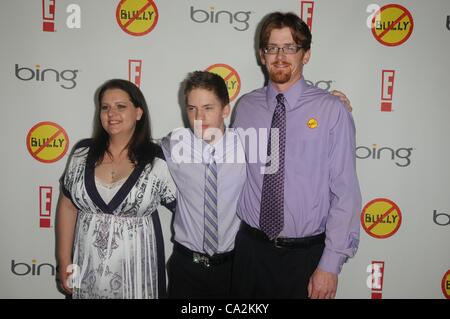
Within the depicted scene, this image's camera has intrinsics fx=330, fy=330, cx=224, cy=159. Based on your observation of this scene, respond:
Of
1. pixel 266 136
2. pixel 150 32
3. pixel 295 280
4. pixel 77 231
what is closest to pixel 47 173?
pixel 77 231

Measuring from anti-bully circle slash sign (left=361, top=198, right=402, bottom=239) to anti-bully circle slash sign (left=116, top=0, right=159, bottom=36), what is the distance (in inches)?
60.0

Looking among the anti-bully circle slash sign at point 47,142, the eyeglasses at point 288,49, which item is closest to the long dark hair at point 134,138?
the anti-bully circle slash sign at point 47,142

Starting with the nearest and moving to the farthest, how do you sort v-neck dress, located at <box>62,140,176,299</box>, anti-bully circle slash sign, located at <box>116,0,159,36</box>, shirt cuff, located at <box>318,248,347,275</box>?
1. shirt cuff, located at <box>318,248,347,275</box>
2. v-neck dress, located at <box>62,140,176,299</box>
3. anti-bully circle slash sign, located at <box>116,0,159,36</box>

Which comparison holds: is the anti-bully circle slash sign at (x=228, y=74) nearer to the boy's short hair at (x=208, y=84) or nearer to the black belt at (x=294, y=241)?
the boy's short hair at (x=208, y=84)

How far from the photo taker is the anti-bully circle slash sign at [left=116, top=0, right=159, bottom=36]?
171cm

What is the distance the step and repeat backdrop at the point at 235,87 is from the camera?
171 centimetres

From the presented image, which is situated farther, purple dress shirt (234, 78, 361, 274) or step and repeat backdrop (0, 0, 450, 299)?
step and repeat backdrop (0, 0, 450, 299)

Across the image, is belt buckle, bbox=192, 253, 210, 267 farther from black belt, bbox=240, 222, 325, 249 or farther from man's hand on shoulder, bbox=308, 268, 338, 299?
man's hand on shoulder, bbox=308, 268, 338, 299

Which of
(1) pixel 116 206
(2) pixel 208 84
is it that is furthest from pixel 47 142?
(2) pixel 208 84

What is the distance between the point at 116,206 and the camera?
1341 mm

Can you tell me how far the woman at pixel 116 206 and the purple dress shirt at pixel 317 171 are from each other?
1.45 feet

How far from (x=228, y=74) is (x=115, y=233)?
969mm

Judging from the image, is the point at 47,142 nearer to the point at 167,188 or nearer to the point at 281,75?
the point at 167,188

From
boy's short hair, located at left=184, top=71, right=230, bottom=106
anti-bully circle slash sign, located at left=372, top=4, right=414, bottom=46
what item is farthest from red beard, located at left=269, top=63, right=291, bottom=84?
anti-bully circle slash sign, located at left=372, top=4, right=414, bottom=46
